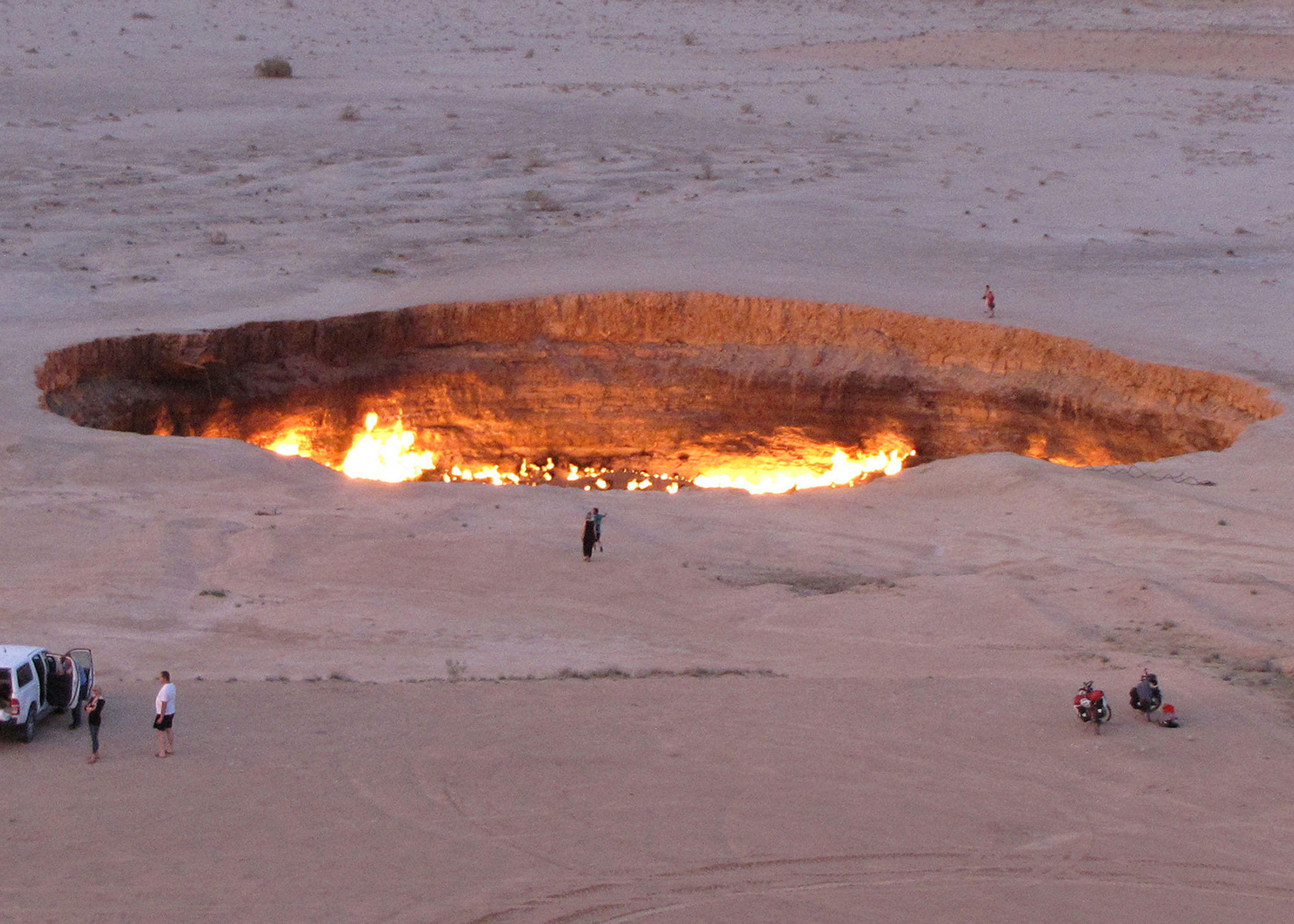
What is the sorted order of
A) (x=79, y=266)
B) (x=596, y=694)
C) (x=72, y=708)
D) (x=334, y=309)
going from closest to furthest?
(x=72, y=708) < (x=596, y=694) < (x=334, y=309) < (x=79, y=266)

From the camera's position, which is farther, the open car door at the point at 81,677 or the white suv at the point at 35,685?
the open car door at the point at 81,677

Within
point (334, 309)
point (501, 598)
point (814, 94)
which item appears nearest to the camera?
point (501, 598)

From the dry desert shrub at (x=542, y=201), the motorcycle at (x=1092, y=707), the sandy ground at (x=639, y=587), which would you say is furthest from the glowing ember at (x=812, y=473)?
the motorcycle at (x=1092, y=707)

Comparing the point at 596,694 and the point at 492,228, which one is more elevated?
the point at 492,228

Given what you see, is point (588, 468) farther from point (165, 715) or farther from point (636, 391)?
point (165, 715)

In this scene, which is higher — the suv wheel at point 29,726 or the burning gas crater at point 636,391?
the burning gas crater at point 636,391

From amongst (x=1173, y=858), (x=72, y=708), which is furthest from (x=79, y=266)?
(x=1173, y=858)

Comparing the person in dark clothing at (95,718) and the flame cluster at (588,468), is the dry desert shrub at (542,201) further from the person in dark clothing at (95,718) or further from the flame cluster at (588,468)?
the person in dark clothing at (95,718)

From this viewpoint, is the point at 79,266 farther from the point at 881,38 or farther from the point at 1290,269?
the point at 881,38
